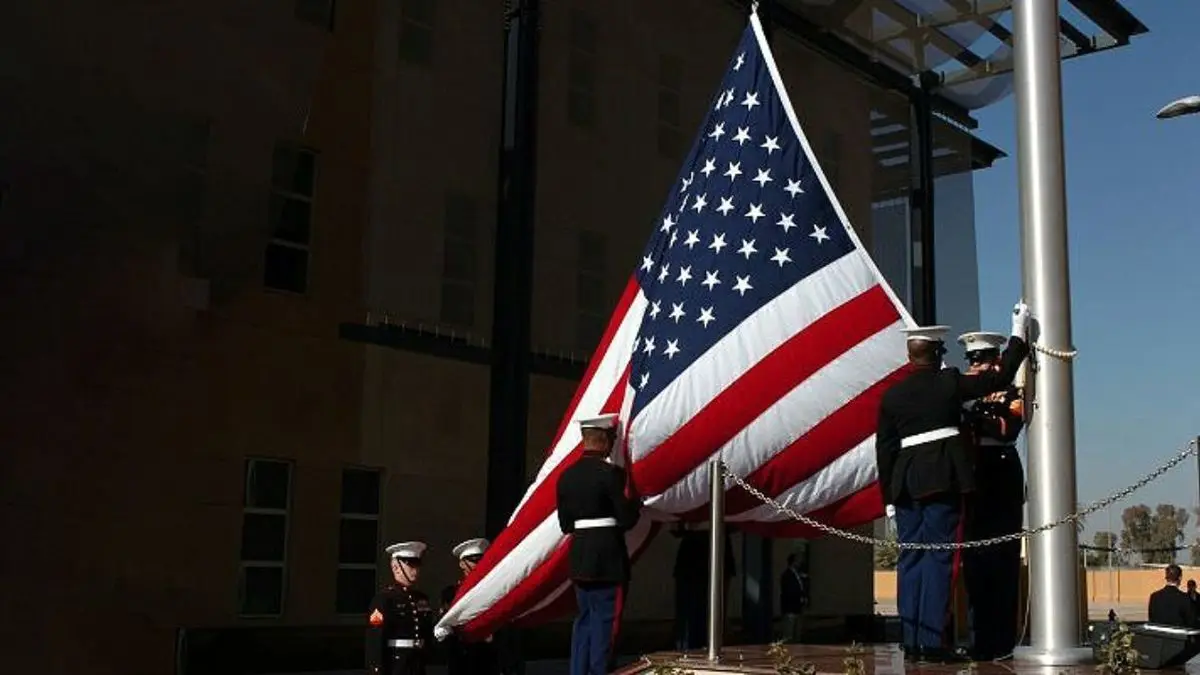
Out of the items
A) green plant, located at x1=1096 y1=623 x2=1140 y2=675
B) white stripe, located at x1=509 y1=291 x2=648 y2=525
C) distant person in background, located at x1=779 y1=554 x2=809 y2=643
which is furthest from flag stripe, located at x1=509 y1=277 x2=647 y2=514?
distant person in background, located at x1=779 y1=554 x2=809 y2=643

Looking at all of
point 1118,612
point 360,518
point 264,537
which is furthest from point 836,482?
point 1118,612

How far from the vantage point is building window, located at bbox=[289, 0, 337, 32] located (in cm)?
1218

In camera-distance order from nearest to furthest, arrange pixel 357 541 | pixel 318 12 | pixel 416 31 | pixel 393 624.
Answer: pixel 393 624
pixel 318 12
pixel 357 541
pixel 416 31

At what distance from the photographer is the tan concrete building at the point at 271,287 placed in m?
9.56

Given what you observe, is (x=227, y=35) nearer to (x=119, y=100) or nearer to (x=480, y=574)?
(x=119, y=100)

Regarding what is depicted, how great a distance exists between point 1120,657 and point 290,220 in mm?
8990

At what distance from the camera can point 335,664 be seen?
40.1ft

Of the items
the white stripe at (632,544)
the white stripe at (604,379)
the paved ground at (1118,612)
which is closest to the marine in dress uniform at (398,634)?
the white stripe at (632,544)

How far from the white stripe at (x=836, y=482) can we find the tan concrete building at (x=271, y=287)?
525 cm

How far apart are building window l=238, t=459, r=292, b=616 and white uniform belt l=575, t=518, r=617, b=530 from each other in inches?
217

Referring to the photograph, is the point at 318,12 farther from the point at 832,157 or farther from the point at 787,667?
the point at 832,157

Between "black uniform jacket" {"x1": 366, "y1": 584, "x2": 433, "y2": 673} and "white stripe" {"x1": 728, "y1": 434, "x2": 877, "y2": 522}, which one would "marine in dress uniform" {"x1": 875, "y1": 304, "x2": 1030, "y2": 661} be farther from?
"black uniform jacket" {"x1": 366, "y1": 584, "x2": 433, "y2": 673}

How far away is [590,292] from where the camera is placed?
1521 cm

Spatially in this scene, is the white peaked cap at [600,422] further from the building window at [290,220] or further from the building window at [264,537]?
the building window at [290,220]
